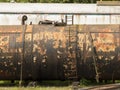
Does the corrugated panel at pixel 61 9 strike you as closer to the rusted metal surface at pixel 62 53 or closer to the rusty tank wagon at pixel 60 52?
the rusty tank wagon at pixel 60 52

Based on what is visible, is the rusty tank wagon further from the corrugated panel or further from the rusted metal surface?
the corrugated panel

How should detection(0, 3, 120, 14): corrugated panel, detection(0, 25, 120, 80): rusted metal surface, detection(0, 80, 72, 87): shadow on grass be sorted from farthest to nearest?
detection(0, 3, 120, 14): corrugated panel < detection(0, 80, 72, 87): shadow on grass < detection(0, 25, 120, 80): rusted metal surface

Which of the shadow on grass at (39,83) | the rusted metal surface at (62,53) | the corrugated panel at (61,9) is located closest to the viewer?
the rusted metal surface at (62,53)

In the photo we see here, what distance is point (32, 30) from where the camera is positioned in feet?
43.8

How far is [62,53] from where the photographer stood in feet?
42.7

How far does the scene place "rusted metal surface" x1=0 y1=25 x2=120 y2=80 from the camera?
1297 centimetres

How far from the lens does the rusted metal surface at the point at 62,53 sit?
13.0 meters

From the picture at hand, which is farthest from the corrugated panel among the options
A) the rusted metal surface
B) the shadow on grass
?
the rusted metal surface

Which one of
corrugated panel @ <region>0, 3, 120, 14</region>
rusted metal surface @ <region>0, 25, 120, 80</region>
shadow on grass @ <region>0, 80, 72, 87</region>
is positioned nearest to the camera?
rusted metal surface @ <region>0, 25, 120, 80</region>

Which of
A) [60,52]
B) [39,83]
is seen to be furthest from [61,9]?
[60,52]

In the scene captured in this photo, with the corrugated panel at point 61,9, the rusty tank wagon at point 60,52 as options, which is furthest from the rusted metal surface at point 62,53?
the corrugated panel at point 61,9

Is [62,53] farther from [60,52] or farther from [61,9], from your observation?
[61,9]

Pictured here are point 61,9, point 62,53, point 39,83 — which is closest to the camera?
point 62,53

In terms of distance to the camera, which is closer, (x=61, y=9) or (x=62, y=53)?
(x=62, y=53)
